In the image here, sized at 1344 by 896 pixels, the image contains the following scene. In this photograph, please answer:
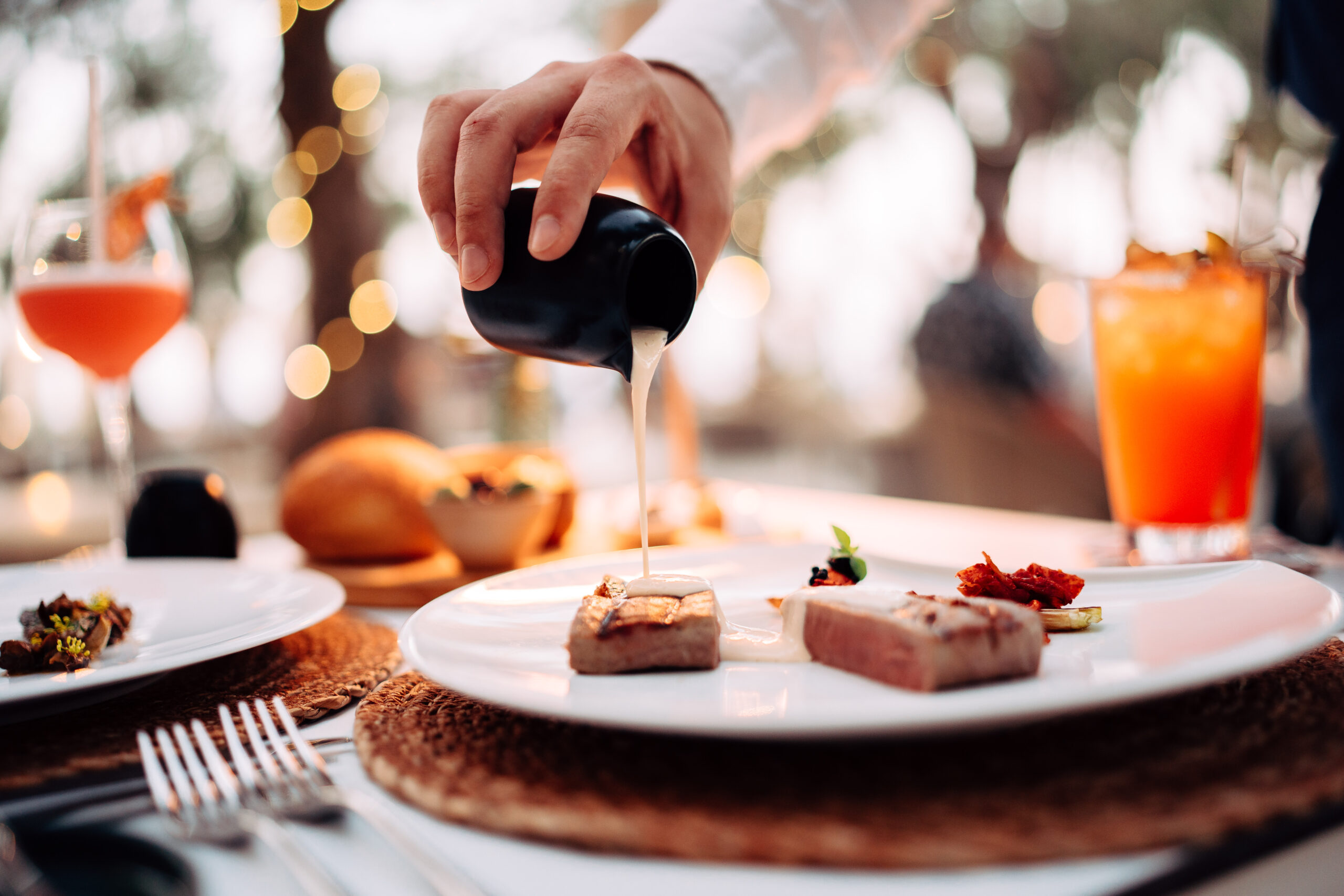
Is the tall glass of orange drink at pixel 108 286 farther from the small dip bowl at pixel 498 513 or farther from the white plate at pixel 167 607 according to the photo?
the small dip bowl at pixel 498 513

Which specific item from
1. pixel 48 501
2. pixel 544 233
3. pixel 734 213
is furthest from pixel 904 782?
pixel 48 501

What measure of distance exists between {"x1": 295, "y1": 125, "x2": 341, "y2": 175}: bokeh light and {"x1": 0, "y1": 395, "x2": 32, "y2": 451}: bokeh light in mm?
2420

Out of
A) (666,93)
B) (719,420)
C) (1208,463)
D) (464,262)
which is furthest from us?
(719,420)

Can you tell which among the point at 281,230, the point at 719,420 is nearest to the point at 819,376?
the point at 719,420

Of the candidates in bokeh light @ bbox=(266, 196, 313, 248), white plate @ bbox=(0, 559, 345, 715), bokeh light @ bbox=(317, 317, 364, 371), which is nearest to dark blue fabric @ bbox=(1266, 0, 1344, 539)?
white plate @ bbox=(0, 559, 345, 715)

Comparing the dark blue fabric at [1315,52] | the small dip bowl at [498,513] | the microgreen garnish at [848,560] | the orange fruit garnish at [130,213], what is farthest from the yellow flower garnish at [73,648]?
the dark blue fabric at [1315,52]

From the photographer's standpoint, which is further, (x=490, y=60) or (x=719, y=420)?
(x=719, y=420)

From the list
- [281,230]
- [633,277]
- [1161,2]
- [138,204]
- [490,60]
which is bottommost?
[633,277]

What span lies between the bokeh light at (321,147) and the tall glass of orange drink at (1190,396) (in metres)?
→ 4.19

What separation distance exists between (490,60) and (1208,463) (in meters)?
5.81

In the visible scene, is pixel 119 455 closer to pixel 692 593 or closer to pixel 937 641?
pixel 692 593

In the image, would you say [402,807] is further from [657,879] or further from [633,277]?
[633,277]

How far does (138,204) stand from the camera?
5.74 feet

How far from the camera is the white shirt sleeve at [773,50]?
5.57ft
